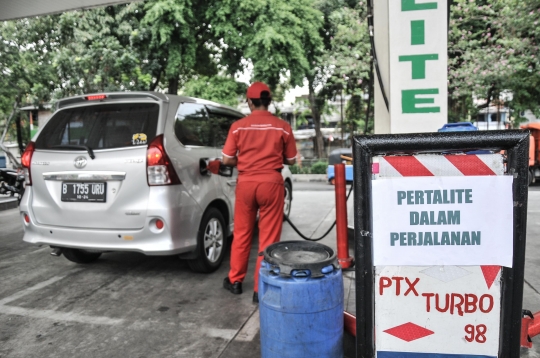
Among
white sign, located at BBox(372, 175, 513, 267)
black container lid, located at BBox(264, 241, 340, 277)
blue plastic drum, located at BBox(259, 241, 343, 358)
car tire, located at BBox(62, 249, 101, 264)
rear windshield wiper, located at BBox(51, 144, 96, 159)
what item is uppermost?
rear windshield wiper, located at BBox(51, 144, 96, 159)

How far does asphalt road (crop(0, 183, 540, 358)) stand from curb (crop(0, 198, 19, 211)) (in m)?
4.69

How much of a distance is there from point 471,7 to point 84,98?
44.3 feet

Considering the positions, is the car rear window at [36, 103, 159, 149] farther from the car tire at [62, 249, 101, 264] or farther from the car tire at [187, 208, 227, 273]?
the car tire at [62, 249, 101, 264]

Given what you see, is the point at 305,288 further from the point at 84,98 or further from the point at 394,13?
the point at 84,98

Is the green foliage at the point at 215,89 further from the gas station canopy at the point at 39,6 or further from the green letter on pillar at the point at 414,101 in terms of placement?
the green letter on pillar at the point at 414,101

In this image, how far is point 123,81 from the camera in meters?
13.0

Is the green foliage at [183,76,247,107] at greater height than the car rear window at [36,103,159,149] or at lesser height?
greater

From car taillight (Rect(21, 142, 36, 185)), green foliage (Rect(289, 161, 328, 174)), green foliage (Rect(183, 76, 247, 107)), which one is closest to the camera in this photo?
car taillight (Rect(21, 142, 36, 185))

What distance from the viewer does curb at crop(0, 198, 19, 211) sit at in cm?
938

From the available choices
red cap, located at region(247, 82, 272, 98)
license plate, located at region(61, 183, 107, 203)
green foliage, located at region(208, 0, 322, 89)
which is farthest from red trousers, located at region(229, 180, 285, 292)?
green foliage, located at region(208, 0, 322, 89)

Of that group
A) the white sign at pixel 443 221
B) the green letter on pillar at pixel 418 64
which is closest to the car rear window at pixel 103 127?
the green letter on pillar at pixel 418 64

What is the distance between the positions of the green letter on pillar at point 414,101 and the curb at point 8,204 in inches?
357

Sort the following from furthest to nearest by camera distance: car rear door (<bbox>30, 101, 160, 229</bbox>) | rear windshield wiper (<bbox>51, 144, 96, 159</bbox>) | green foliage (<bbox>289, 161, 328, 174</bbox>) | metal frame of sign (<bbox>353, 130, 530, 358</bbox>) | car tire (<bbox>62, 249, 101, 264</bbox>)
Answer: green foliage (<bbox>289, 161, 328, 174</bbox>) < car tire (<bbox>62, 249, 101, 264</bbox>) < rear windshield wiper (<bbox>51, 144, 96, 159</bbox>) < car rear door (<bbox>30, 101, 160, 229</bbox>) < metal frame of sign (<bbox>353, 130, 530, 358</bbox>)

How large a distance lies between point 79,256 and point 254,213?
90.3 inches
